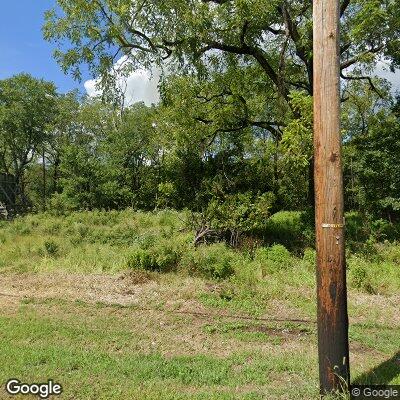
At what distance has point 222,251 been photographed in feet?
37.0

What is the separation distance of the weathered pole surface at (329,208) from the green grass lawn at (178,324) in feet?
1.70

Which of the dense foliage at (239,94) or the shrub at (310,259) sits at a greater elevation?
the dense foliage at (239,94)

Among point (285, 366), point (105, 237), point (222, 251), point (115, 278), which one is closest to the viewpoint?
point (285, 366)

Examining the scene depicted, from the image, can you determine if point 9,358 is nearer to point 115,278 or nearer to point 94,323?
point 94,323

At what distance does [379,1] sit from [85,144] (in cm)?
3369

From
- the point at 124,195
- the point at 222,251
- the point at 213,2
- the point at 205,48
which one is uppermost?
the point at 213,2

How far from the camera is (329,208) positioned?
3.93 m

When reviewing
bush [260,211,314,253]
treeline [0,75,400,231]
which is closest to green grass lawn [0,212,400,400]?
bush [260,211,314,253]

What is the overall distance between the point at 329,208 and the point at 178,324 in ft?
12.1

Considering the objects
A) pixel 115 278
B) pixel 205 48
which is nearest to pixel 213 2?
pixel 205 48

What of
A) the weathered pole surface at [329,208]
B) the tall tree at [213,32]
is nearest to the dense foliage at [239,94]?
the tall tree at [213,32]

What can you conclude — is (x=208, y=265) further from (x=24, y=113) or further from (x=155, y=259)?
(x=24, y=113)

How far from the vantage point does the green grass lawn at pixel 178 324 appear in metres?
4.65

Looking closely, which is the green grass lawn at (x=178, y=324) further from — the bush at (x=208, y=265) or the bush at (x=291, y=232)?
the bush at (x=291, y=232)
